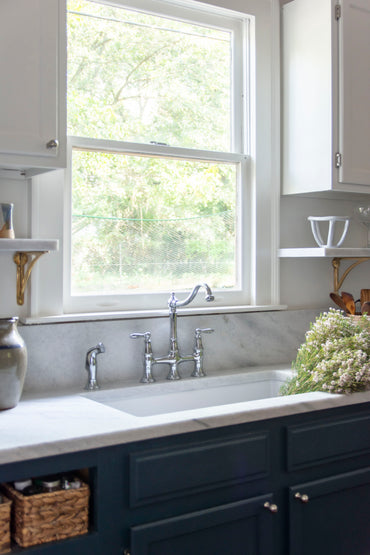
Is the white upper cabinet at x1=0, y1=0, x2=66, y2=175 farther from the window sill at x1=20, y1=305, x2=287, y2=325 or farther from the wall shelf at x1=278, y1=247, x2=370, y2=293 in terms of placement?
the wall shelf at x1=278, y1=247, x2=370, y2=293

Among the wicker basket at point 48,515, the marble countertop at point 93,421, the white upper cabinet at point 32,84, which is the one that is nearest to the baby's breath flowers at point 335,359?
the marble countertop at point 93,421

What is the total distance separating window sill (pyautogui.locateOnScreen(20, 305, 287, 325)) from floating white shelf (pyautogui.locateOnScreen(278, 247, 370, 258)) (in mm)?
244

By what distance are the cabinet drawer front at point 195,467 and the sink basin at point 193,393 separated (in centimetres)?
54

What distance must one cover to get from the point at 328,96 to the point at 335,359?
3.68 ft

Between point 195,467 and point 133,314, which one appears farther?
point 133,314

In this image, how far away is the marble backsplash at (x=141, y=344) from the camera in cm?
234

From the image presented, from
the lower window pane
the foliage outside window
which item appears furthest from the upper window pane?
the lower window pane

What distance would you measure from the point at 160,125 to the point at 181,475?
1.44 meters

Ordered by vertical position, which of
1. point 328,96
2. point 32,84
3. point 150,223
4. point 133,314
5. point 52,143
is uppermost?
point 328,96

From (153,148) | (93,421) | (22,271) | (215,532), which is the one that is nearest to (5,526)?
(93,421)

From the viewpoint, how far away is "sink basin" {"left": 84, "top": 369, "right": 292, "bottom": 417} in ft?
7.82

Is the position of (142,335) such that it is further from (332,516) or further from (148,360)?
(332,516)

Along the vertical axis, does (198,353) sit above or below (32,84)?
below

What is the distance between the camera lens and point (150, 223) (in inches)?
105
